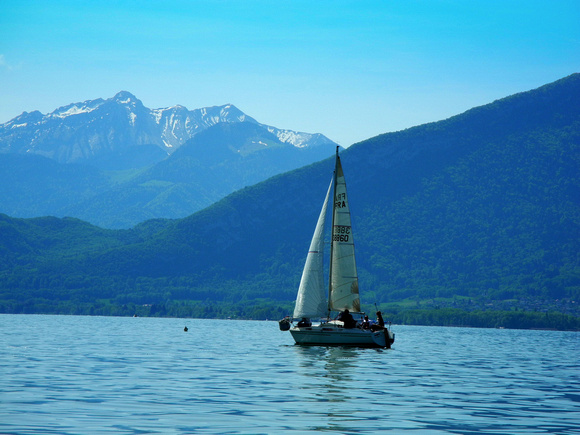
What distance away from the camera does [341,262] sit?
3162 inches

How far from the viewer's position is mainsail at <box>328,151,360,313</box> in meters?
80.0

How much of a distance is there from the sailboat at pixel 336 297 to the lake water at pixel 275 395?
28.5 ft

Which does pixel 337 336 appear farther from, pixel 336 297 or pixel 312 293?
pixel 312 293

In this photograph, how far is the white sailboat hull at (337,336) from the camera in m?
77.6

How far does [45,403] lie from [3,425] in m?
5.92

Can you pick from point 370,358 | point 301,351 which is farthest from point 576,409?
point 301,351

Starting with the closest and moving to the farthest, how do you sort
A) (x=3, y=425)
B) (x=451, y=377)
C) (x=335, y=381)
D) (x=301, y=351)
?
(x=3, y=425), (x=335, y=381), (x=451, y=377), (x=301, y=351)

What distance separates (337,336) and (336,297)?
403 cm

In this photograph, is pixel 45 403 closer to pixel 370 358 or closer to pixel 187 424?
pixel 187 424

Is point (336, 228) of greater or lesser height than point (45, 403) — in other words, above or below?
above

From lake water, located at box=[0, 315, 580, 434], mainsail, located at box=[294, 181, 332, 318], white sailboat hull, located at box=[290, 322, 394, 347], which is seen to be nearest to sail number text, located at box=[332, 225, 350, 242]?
mainsail, located at box=[294, 181, 332, 318]

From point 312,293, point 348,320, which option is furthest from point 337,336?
point 312,293

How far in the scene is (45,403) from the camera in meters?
35.8

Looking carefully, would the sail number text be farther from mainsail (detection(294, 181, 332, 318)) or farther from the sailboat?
mainsail (detection(294, 181, 332, 318))
